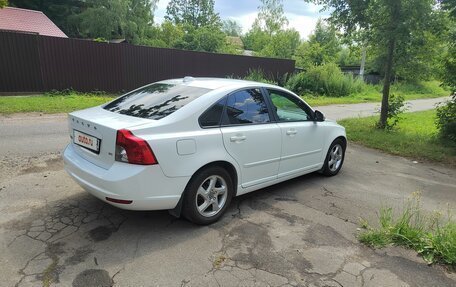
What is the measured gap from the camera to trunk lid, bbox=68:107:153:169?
3439mm

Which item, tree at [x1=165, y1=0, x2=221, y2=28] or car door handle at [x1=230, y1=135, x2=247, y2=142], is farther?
tree at [x1=165, y1=0, x2=221, y2=28]

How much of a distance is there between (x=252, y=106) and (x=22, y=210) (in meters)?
2.96

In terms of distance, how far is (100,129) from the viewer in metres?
3.54

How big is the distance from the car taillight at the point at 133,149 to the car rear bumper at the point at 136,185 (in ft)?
0.19

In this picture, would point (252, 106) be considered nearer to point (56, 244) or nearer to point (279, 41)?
point (56, 244)

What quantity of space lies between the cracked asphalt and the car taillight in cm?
84

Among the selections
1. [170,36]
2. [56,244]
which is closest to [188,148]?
[56,244]

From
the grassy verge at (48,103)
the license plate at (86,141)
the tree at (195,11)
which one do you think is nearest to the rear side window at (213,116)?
the license plate at (86,141)

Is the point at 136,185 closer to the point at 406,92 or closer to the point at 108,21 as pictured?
the point at 406,92

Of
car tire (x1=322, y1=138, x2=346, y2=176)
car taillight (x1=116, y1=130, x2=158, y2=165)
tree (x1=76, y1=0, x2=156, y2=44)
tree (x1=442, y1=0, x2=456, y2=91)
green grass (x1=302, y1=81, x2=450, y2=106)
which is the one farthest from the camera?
tree (x1=76, y1=0, x2=156, y2=44)

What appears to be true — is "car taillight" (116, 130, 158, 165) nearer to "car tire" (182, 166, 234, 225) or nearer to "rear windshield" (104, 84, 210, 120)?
"rear windshield" (104, 84, 210, 120)

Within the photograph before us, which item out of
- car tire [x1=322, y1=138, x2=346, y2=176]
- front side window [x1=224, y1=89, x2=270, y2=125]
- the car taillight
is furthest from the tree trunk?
the car taillight

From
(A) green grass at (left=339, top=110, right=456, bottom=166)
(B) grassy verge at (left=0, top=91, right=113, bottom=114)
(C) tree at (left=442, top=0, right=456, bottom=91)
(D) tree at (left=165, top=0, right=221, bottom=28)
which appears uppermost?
(D) tree at (left=165, top=0, right=221, bottom=28)

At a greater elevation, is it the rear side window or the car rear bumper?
the rear side window
